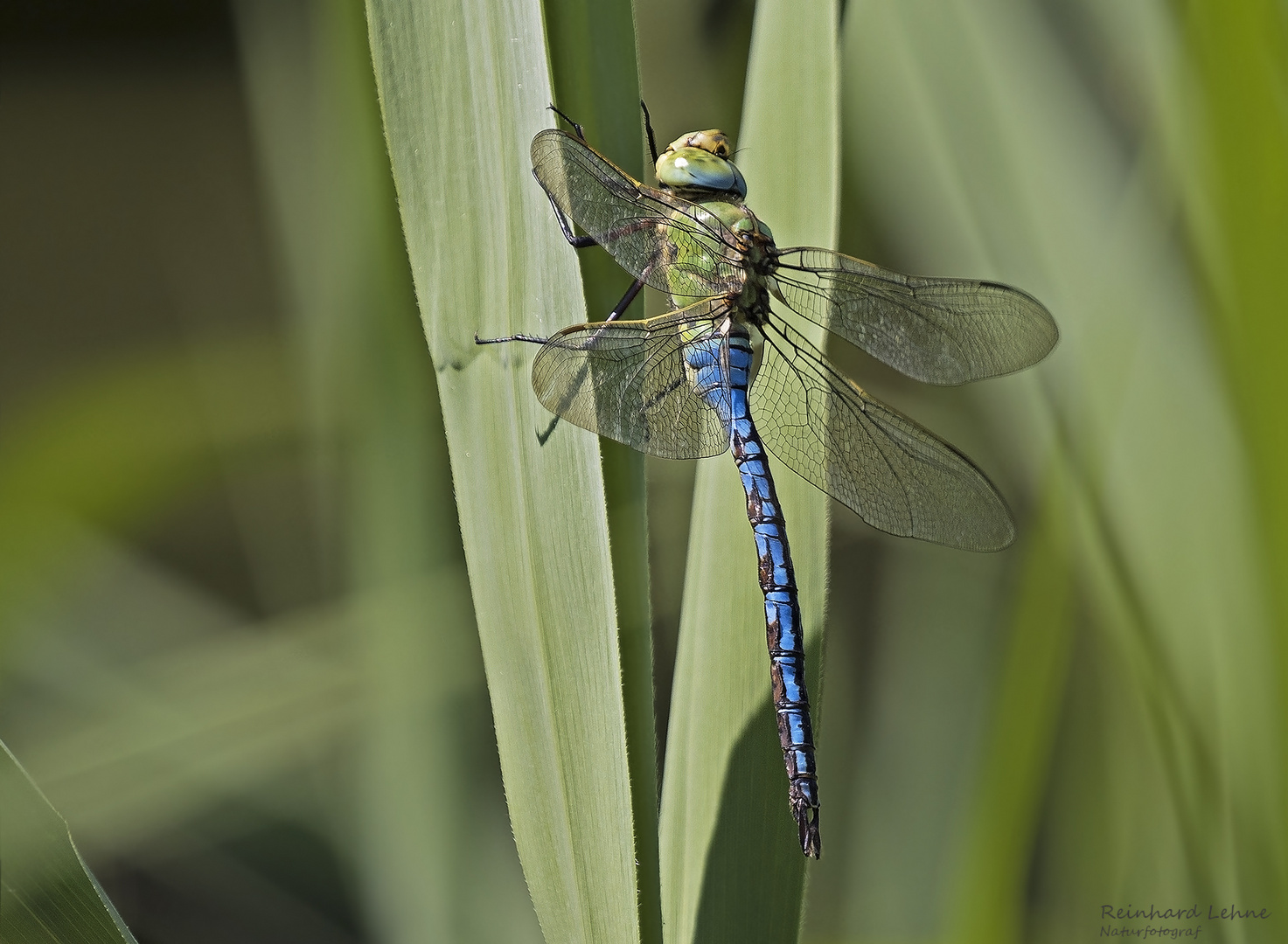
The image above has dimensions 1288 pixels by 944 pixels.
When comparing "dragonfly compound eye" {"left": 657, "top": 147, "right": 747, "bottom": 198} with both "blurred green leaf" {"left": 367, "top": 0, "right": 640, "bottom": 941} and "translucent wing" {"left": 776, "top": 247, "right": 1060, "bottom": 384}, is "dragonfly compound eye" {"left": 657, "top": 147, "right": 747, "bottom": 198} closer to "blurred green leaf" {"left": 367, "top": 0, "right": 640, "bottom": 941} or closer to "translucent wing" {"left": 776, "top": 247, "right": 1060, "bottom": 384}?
"translucent wing" {"left": 776, "top": 247, "right": 1060, "bottom": 384}

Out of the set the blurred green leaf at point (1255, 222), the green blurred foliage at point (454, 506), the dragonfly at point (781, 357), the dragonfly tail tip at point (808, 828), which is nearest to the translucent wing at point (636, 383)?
the dragonfly at point (781, 357)

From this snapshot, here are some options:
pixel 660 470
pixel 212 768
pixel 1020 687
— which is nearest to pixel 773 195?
pixel 660 470

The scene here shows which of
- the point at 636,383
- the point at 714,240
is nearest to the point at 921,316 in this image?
the point at 714,240

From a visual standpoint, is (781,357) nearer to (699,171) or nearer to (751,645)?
(699,171)

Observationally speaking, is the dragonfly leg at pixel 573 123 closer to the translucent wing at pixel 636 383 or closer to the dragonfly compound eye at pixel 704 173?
the translucent wing at pixel 636 383

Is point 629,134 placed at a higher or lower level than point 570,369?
higher

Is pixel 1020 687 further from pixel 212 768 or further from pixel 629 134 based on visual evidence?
pixel 212 768

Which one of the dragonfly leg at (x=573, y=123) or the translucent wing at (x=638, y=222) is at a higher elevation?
the dragonfly leg at (x=573, y=123)
